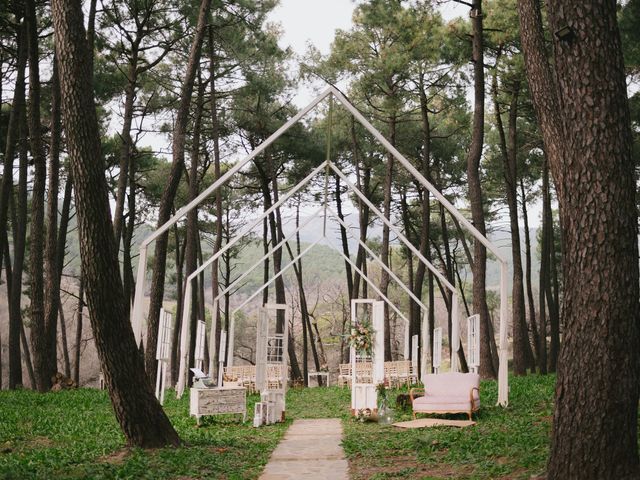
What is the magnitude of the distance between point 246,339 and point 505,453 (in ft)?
111

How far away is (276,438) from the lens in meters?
8.54

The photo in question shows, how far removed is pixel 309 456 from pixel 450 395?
3.19 m

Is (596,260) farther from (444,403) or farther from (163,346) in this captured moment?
(163,346)

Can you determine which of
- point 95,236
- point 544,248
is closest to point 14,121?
point 95,236

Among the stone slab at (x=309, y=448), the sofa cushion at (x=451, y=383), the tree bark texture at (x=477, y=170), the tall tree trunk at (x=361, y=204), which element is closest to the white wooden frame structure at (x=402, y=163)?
the sofa cushion at (x=451, y=383)

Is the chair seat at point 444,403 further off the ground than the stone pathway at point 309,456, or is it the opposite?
the chair seat at point 444,403

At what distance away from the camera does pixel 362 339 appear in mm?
11617

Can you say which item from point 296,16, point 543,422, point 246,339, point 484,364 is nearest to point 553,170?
point 543,422

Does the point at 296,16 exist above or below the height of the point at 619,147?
above

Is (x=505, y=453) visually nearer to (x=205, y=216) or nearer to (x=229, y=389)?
(x=229, y=389)

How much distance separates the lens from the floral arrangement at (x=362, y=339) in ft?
37.9

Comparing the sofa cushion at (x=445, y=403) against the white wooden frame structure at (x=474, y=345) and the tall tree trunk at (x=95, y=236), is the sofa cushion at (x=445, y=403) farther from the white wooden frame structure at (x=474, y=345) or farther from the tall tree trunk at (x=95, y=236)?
the tall tree trunk at (x=95, y=236)

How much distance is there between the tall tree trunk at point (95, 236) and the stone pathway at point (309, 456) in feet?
4.32

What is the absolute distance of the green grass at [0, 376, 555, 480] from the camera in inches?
223
